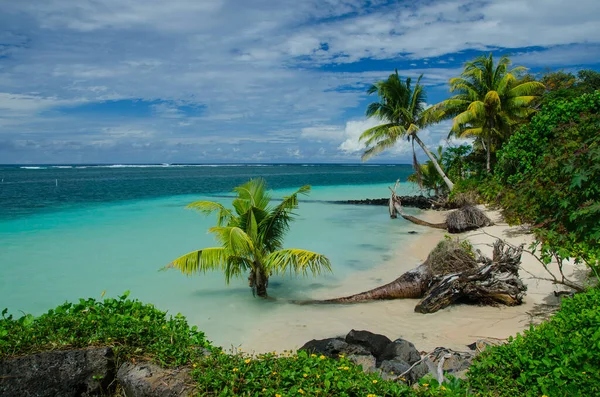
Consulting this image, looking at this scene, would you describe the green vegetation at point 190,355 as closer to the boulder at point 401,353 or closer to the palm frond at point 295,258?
the boulder at point 401,353

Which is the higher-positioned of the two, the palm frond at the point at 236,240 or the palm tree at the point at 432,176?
the palm tree at the point at 432,176

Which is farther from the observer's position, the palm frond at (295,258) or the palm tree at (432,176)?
the palm tree at (432,176)

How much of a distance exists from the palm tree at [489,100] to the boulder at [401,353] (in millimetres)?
16315

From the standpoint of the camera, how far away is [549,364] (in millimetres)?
3480

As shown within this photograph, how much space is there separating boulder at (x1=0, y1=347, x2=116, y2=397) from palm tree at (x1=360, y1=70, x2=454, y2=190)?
67.1 ft

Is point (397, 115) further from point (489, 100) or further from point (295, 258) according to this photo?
point (295, 258)

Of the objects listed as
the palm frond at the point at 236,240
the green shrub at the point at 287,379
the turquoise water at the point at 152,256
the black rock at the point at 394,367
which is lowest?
the turquoise water at the point at 152,256

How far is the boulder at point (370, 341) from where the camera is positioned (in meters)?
6.15

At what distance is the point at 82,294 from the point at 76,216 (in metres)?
15.3

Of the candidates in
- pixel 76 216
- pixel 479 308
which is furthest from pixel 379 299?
pixel 76 216

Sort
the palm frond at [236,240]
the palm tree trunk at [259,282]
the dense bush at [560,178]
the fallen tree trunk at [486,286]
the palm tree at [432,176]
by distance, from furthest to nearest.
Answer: the palm tree at [432,176], the palm tree trunk at [259,282], the palm frond at [236,240], the fallen tree trunk at [486,286], the dense bush at [560,178]

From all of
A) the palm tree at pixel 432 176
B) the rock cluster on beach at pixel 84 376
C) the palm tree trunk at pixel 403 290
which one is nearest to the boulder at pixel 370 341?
the rock cluster on beach at pixel 84 376

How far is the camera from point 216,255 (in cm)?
855

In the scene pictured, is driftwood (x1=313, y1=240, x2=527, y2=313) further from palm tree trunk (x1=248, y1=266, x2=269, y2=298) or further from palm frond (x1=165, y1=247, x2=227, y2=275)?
palm frond (x1=165, y1=247, x2=227, y2=275)
